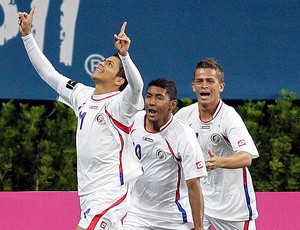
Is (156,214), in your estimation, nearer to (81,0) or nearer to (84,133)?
(84,133)

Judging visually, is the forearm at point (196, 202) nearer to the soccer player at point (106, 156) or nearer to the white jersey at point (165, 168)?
the white jersey at point (165, 168)

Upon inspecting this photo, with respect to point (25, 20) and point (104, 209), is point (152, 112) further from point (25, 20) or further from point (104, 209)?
point (25, 20)

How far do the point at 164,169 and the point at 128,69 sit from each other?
1129 millimetres

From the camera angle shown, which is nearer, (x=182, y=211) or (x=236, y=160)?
(x=236, y=160)

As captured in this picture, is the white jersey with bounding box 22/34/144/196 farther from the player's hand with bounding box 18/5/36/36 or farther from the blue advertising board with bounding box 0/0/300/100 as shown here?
the blue advertising board with bounding box 0/0/300/100

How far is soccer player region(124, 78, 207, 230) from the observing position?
27.8ft

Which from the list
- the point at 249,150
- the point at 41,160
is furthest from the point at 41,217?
the point at 249,150

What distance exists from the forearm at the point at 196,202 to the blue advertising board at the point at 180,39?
3776 mm

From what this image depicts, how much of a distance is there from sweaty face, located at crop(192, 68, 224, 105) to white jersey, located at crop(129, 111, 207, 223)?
0.31 metres

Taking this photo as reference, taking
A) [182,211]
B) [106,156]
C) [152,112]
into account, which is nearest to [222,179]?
[182,211]

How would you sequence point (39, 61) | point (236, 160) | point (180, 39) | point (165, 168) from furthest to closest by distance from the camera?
point (180, 39)
point (39, 61)
point (165, 168)
point (236, 160)

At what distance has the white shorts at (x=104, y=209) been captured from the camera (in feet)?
27.4

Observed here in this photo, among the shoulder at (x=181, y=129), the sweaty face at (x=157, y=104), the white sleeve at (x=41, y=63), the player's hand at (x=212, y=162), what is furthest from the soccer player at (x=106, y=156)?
the player's hand at (x=212, y=162)

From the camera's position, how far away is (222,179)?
909 centimetres
